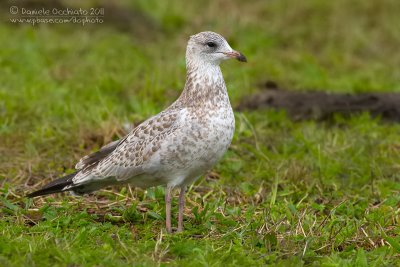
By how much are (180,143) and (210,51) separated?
0.84 m

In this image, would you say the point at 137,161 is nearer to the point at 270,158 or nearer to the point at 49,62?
the point at 270,158

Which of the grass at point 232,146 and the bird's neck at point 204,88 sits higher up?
the bird's neck at point 204,88

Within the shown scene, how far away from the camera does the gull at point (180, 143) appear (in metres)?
5.31

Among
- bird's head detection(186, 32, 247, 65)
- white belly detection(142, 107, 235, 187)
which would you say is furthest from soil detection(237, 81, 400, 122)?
white belly detection(142, 107, 235, 187)

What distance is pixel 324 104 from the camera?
851cm

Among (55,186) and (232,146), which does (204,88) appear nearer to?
(55,186)

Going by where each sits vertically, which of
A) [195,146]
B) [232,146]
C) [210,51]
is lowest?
[232,146]

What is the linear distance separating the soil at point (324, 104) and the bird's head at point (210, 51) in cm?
270

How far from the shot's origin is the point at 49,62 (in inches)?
392

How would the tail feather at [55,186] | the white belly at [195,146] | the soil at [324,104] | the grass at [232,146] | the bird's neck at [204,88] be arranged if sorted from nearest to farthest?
1. the grass at [232,146]
2. the white belly at [195,146]
3. the bird's neck at [204,88]
4. the tail feather at [55,186]
5. the soil at [324,104]

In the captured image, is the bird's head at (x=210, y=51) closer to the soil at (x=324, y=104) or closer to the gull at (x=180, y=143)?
the gull at (x=180, y=143)

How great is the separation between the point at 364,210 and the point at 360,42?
5925 mm

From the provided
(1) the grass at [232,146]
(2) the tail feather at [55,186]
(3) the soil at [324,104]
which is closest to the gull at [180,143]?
(2) the tail feather at [55,186]

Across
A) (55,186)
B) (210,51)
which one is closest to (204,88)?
(210,51)
